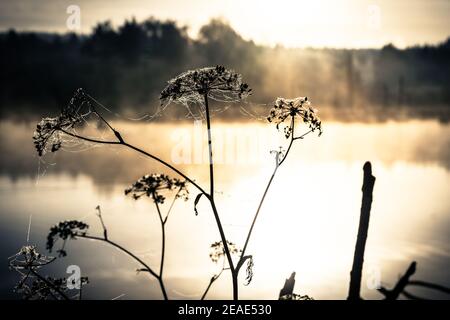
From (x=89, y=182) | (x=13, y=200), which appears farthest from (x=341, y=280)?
(x=89, y=182)

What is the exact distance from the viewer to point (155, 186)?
14.3 feet

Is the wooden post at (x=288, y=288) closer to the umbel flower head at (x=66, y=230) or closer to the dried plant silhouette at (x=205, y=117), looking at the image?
the dried plant silhouette at (x=205, y=117)

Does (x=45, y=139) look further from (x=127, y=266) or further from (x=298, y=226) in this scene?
(x=298, y=226)

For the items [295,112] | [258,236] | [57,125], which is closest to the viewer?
[57,125]

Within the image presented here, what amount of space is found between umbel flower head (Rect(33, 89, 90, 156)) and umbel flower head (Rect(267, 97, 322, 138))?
152 cm

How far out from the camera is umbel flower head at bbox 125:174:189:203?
4309 millimetres

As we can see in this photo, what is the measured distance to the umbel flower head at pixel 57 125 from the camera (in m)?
3.71

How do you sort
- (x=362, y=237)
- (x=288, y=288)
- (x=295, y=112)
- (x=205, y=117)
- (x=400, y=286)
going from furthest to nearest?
(x=295, y=112) < (x=205, y=117) < (x=288, y=288) < (x=362, y=237) < (x=400, y=286)

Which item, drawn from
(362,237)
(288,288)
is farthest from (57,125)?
(362,237)

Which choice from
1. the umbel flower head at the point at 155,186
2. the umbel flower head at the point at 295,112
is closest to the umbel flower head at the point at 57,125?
the umbel flower head at the point at 155,186

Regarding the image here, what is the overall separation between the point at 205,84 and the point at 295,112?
81 centimetres

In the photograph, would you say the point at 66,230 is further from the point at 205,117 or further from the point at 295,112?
the point at 295,112

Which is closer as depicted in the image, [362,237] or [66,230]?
[362,237]
